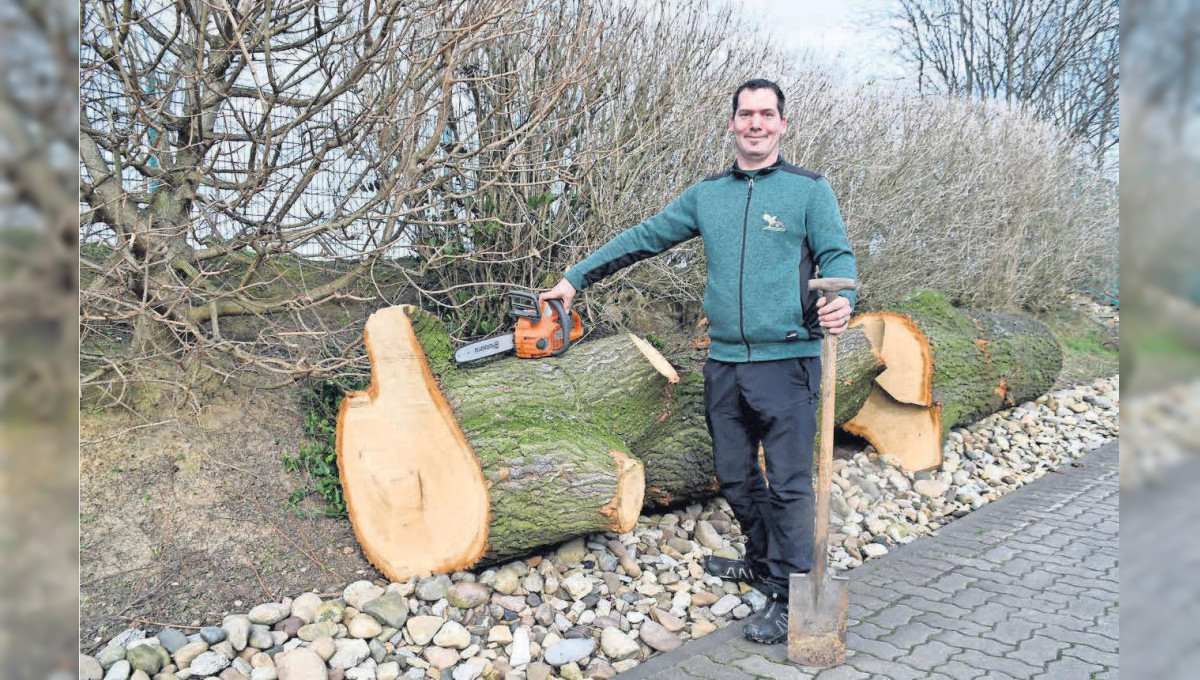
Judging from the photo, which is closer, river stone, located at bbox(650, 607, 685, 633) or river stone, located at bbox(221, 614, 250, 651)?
river stone, located at bbox(221, 614, 250, 651)

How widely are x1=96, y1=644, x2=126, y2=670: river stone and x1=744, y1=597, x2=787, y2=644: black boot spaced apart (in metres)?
2.31

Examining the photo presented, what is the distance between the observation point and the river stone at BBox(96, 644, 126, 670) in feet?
8.89

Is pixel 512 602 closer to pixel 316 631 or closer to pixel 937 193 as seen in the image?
pixel 316 631

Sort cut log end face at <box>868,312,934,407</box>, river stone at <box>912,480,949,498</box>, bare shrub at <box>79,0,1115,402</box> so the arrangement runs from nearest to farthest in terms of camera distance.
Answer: bare shrub at <box>79,0,1115,402</box>, river stone at <box>912,480,949,498</box>, cut log end face at <box>868,312,934,407</box>

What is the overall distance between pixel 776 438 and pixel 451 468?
1.38 m

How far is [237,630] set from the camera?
2.92 m

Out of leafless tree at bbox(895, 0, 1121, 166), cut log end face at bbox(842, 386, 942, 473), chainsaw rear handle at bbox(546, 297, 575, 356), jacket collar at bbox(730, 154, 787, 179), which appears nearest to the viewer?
jacket collar at bbox(730, 154, 787, 179)

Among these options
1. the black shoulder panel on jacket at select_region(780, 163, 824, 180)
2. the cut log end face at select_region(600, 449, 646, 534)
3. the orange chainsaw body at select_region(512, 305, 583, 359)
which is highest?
the black shoulder panel on jacket at select_region(780, 163, 824, 180)

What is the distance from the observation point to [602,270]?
3506 millimetres

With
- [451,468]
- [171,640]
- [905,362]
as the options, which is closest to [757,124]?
[451,468]

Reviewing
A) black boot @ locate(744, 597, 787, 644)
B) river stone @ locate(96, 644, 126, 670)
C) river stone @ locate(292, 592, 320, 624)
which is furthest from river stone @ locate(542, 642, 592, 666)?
river stone @ locate(96, 644, 126, 670)

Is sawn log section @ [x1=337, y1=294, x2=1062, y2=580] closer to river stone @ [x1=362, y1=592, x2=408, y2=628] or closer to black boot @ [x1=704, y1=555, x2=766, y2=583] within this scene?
river stone @ [x1=362, y1=592, x2=408, y2=628]

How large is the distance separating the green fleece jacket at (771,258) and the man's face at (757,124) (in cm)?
8

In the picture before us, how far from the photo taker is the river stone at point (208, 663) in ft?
9.00
